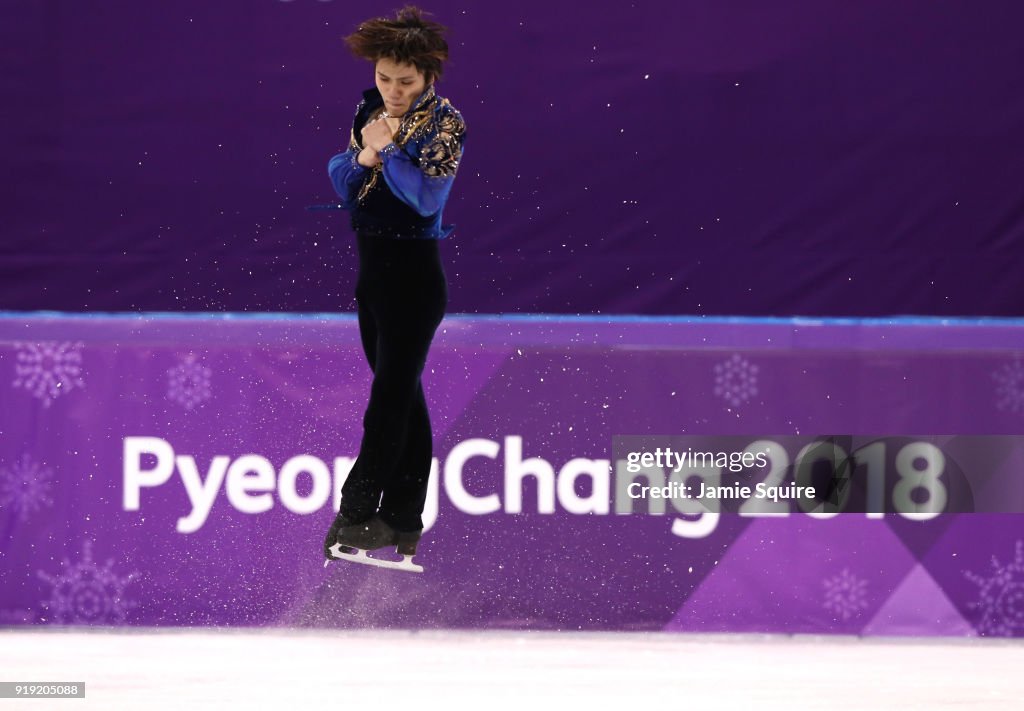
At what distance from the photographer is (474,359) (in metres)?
4.93

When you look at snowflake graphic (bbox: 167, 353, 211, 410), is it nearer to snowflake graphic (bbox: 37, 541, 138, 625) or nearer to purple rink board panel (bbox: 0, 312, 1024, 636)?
purple rink board panel (bbox: 0, 312, 1024, 636)

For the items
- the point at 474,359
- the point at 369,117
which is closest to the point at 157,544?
the point at 474,359

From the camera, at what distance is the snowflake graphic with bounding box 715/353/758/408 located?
16.2 feet

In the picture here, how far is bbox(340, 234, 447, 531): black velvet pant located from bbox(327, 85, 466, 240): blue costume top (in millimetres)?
27

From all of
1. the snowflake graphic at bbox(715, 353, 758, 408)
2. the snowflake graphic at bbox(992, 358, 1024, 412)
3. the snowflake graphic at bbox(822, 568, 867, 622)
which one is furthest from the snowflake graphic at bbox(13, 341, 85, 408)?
the snowflake graphic at bbox(992, 358, 1024, 412)

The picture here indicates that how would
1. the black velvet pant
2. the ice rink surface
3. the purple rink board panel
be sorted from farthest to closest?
the purple rink board panel → the ice rink surface → the black velvet pant

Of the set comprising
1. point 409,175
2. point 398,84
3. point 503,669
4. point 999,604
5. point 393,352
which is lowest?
point 503,669

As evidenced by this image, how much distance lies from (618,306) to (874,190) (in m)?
0.94

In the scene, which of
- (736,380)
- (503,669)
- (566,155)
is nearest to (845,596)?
(736,380)

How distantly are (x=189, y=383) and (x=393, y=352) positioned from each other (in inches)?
118

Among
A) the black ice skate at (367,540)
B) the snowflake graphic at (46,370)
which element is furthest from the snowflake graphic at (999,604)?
the black ice skate at (367,540)

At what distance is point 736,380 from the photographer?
4.93 metres

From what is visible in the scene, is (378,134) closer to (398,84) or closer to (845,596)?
(398,84)

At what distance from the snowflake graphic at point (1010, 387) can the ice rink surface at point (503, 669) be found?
31.2 inches
